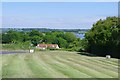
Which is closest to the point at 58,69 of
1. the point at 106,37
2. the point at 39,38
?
the point at 106,37

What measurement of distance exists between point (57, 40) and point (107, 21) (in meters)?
92.3

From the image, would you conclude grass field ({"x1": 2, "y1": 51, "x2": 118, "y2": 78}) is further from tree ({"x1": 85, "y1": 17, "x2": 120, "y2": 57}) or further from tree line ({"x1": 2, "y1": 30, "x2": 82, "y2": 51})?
tree line ({"x1": 2, "y1": 30, "x2": 82, "y2": 51})

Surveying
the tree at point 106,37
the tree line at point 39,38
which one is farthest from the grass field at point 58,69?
the tree line at point 39,38

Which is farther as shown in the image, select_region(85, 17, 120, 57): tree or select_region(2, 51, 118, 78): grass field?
select_region(85, 17, 120, 57): tree

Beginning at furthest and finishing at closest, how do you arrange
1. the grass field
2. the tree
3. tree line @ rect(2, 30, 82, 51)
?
tree line @ rect(2, 30, 82, 51) < the tree < the grass field

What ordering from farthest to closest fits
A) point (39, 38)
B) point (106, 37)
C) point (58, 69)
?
point (39, 38), point (106, 37), point (58, 69)

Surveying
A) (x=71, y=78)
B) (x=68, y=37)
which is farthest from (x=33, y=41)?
(x=71, y=78)

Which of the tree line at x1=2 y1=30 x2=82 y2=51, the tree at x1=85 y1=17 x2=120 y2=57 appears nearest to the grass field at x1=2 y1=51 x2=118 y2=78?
the tree at x1=85 y1=17 x2=120 y2=57

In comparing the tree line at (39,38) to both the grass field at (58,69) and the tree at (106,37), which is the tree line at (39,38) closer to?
the tree at (106,37)

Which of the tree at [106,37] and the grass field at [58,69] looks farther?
the tree at [106,37]

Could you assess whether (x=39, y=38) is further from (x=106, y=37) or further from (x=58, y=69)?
(x=58, y=69)

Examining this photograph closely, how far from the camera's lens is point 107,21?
44812mm

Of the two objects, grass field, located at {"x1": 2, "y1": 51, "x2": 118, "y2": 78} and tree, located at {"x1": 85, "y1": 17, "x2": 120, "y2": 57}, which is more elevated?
tree, located at {"x1": 85, "y1": 17, "x2": 120, "y2": 57}

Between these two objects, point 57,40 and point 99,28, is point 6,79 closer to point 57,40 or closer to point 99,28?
point 99,28
